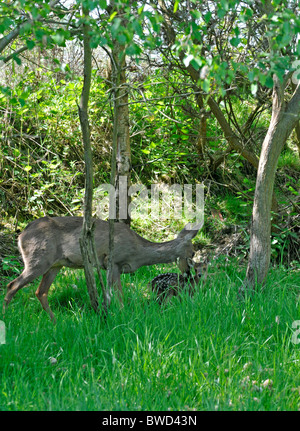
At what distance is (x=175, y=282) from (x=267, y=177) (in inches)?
63.3

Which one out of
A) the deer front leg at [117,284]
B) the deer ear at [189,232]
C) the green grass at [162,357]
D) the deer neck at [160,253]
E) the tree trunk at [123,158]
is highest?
the tree trunk at [123,158]

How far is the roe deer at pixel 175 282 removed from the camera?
608 cm

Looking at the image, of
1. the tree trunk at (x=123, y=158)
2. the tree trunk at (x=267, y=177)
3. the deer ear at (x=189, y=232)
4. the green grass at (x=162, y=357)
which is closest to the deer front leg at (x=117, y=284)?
the green grass at (x=162, y=357)

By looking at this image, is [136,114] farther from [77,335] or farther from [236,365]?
[236,365]

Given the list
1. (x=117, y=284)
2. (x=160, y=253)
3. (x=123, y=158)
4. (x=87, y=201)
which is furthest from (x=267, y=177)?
(x=123, y=158)

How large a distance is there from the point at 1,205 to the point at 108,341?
4.99 m

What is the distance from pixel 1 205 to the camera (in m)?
9.00

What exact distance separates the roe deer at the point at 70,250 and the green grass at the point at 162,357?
0.59 m

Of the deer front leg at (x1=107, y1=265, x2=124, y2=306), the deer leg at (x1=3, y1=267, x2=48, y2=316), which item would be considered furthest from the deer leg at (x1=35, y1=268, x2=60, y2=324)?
the deer front leg at (x1=107, y1=265, x2=124, y2=306)

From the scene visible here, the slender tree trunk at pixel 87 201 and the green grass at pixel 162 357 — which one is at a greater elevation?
the slender tree trunk at pixel 87 201

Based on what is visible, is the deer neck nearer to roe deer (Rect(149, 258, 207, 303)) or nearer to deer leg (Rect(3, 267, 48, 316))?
→ roe deer (Rect(149, 258, 207, 303))

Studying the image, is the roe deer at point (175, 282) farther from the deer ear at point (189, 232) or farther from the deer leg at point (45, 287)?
the deer leg at point (45, 287)

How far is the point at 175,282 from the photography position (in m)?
6.32

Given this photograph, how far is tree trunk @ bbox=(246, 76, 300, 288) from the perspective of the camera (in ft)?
18.8
